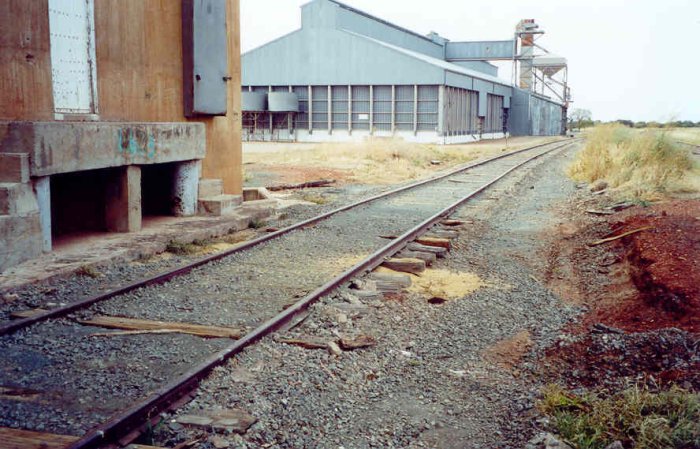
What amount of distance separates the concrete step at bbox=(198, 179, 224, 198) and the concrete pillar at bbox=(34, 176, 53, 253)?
3941 millimetres

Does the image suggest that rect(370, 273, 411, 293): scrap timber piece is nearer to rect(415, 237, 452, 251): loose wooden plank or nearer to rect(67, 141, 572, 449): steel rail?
rect(67, 141, 572, 449): steel rail

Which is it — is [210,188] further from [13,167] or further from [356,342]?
[356,342]

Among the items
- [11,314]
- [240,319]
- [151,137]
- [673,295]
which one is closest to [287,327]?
[240,319]

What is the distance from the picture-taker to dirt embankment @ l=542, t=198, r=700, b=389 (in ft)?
16.6

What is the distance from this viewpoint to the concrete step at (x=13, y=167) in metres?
7.86

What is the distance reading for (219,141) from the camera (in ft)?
43.1

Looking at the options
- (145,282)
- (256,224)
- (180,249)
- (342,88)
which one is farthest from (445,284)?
(342,88)

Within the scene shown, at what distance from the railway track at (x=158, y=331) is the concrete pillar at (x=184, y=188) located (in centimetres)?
220

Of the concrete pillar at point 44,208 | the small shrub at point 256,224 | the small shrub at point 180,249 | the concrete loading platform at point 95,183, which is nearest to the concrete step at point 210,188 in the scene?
the concrete loading platform at point 95,183

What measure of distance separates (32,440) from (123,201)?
6696 mm

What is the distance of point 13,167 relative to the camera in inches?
310

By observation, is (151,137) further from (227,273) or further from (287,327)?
(287,327)

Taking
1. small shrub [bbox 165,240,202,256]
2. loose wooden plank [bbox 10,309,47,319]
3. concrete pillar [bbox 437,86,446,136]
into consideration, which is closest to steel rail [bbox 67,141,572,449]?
loose wooden plank [bbox 10,309,47,319]

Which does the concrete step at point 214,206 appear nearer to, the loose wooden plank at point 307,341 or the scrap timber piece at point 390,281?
the scrap timber piece at point 390,281
